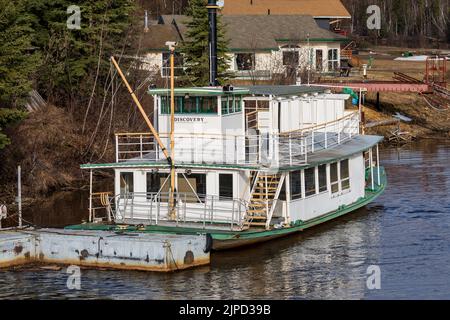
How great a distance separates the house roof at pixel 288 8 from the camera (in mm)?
106688

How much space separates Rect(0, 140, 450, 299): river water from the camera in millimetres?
31531

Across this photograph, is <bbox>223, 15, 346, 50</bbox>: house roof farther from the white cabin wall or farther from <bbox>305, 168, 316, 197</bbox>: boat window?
<bbox>305, 168, 316, 197</bbox>: boat window

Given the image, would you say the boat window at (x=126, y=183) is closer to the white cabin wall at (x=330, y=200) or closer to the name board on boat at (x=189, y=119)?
the name board on boat at (x=189, y=119)

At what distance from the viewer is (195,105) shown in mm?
38062

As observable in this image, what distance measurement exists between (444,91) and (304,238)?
34.9 metres

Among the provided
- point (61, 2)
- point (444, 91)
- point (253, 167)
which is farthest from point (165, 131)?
point (444, 91)

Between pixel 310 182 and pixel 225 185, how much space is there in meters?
4.05

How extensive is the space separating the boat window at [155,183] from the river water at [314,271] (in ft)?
10.5

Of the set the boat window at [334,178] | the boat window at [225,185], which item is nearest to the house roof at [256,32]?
the boat window at [334,178]

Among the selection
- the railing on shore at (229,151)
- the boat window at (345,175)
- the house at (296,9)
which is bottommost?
the boat window at (345,175)

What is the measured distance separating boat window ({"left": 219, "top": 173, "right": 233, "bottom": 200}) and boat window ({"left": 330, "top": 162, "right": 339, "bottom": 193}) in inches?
233

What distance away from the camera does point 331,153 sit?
137ft

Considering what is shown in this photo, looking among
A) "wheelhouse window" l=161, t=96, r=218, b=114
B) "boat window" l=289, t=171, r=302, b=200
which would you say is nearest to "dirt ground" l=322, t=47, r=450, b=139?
"boat window" l=289, t=171, r=302, b=200

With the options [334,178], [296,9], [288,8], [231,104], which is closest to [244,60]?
[296,9]
